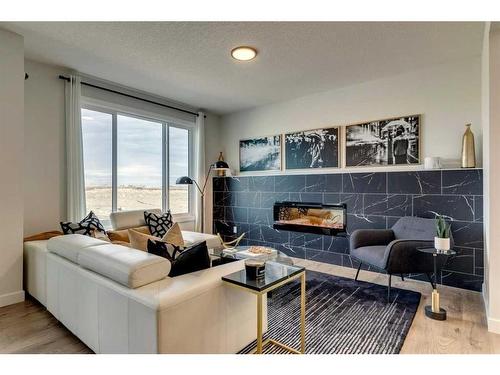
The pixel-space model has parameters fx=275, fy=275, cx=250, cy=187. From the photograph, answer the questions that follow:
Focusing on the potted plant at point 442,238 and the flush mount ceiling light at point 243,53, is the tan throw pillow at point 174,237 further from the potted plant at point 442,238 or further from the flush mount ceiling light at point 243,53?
the potted plant at point 442,238

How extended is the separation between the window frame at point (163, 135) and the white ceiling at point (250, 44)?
39 cm

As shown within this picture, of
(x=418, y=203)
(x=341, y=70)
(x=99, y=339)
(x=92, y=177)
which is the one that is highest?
(x=341, y=70)

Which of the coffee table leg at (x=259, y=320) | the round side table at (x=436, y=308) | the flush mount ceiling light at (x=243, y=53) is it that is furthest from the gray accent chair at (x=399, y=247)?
the flush mount ceiling light at (x=243, y=53)

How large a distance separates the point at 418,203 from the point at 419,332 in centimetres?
161

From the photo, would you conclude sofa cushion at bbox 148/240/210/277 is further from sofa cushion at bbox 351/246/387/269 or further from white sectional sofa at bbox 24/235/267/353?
sofa cushion at bbox 351/246/387/269

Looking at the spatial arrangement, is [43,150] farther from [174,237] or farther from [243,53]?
[243,53]

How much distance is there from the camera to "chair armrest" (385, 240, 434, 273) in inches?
104

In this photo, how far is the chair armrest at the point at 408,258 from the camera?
104 inches

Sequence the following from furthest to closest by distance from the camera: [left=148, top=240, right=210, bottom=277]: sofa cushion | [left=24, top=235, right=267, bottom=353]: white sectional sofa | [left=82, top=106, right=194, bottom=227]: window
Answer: [left=82, top=106, right=194, bottom=227]: window
[left=148, top=240, right=210, bottom=277]: sofa cushion
[left=24, top=235, right=267, bottom=353]: white sectional sofa

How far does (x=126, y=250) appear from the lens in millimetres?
1746

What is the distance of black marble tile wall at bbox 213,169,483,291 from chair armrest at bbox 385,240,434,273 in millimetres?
626

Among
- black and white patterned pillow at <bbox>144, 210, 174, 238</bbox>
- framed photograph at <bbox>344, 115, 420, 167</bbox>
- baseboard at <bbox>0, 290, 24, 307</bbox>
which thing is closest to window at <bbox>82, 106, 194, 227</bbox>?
black and white patterned pillow at <bbox>144, 210, 174, 238</bbox>
